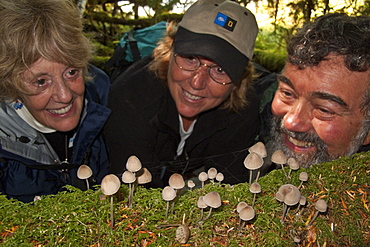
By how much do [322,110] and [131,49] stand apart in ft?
10.8

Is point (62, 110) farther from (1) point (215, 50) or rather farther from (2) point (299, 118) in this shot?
(2) point (299, 118)

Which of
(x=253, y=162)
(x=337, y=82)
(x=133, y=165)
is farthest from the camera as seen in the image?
(x=337, y=82)

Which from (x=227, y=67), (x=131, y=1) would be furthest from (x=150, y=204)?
(x=131, y=1)

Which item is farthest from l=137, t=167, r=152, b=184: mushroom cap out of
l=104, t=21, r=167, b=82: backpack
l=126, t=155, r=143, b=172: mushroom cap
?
l=104, t=21, r=167, b=82: backpack

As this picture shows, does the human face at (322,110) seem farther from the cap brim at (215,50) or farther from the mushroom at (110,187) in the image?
the mushroom at (110,187)

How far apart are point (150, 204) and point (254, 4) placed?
23.7 ft

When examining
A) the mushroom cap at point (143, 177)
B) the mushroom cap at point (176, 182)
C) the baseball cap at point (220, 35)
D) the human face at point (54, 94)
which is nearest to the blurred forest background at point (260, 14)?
the human face at point (54, 94)

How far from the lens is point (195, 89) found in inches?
149

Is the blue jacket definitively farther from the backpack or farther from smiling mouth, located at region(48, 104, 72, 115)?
the backpack

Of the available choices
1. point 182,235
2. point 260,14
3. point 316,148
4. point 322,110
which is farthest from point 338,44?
point 260,14

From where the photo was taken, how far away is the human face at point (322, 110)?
3125 millimetres

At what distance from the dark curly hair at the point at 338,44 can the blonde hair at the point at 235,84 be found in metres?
0.76

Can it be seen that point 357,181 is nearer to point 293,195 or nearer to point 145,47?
point 293,195

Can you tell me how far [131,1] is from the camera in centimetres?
888
